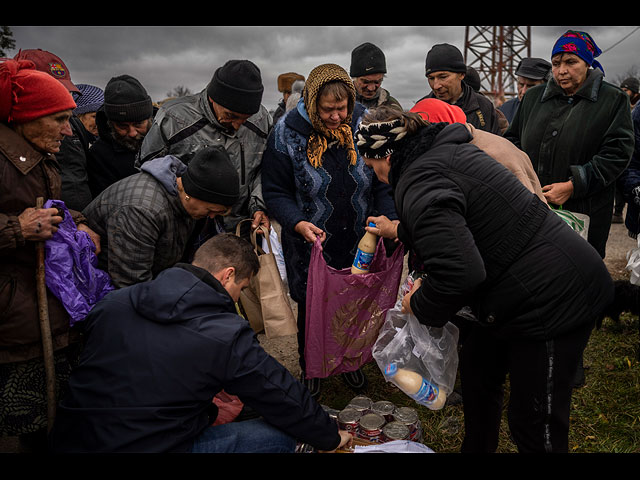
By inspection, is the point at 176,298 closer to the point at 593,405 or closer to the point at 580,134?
the point at 580,134

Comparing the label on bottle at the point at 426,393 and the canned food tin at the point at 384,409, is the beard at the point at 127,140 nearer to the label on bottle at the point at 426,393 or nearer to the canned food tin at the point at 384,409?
the canned food tin at the point at 384,409

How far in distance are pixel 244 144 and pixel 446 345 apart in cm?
161

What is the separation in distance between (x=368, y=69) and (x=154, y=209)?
2374 millimetres

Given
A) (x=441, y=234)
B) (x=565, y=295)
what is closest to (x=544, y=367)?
(x=565, y=295)

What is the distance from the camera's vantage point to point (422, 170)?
5.27ft

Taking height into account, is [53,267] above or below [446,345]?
above

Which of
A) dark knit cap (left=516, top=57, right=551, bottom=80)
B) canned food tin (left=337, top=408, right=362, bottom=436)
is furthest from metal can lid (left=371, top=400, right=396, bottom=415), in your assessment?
dark knit cap (left=516, top=57, right=551, bottom=80)

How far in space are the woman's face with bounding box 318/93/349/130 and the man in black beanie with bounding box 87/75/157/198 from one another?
1167 mm

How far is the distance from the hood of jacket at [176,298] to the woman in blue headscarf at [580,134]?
6.89 feet

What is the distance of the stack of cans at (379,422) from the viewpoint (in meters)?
2.27

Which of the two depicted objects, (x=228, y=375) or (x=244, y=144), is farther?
(x=244, y=144)

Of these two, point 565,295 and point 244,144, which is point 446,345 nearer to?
point 565,295

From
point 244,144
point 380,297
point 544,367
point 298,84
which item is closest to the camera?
point 544,367

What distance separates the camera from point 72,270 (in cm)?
204
